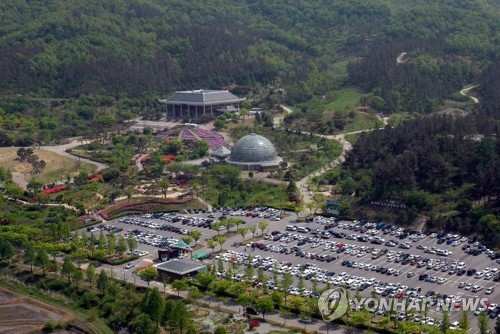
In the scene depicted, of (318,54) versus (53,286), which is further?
(318,54)

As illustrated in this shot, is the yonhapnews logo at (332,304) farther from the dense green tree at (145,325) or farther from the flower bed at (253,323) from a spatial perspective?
the dense green tree at (145,325)

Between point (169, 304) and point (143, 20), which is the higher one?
point (143, 20)

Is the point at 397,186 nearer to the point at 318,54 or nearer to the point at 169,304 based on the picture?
the point at 169,304

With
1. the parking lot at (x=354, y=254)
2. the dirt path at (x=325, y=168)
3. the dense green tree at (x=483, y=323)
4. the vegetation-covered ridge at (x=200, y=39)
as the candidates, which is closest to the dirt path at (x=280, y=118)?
the vegetation-covered ridge at (x=200, y=39)

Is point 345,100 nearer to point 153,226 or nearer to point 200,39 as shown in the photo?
point 200,39

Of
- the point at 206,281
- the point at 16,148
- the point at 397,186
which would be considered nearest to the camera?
the point at 206,281

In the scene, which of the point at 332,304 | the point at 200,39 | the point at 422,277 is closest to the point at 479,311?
the point at 422,277

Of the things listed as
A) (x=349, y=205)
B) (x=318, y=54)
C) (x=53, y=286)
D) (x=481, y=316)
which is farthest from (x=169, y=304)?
(x=318, y=54)
